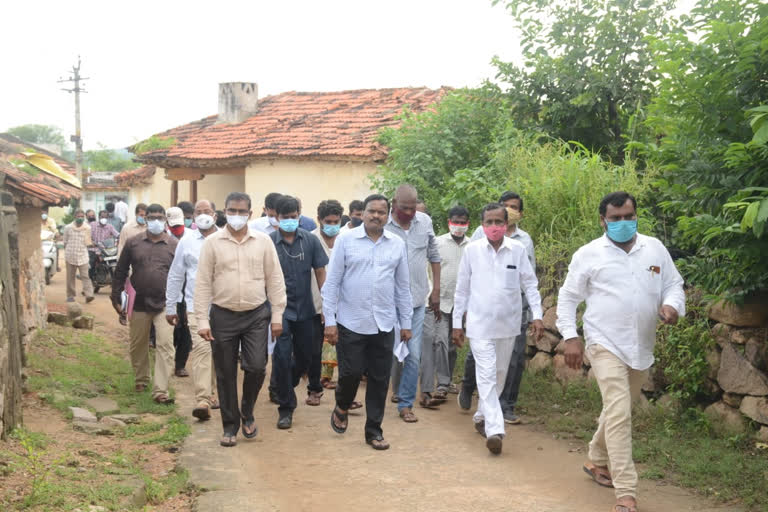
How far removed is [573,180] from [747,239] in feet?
13.4

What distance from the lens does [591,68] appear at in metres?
13.2

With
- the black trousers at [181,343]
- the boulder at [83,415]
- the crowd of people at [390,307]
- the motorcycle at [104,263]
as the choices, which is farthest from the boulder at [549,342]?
the motorcycle at [104,263]

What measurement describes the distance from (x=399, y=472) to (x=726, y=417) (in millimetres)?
2732

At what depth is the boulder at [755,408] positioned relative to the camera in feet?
22.3

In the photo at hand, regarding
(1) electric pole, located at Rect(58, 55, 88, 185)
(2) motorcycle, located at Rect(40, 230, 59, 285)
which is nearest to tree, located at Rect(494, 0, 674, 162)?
(2) motorcycle, located at Rect(40, 230, 59, 285)

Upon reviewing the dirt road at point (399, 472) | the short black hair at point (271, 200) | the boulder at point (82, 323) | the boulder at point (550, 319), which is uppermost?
the short black hair at point (271, 200)

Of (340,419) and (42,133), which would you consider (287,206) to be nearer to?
(340,419)

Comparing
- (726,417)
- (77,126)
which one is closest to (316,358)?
(726,417)

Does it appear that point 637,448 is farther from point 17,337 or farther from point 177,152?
point 177,152

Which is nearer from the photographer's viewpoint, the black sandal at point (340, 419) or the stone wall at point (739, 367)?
the stone wall at point (739, 367)

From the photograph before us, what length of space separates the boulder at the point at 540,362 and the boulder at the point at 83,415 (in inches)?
187

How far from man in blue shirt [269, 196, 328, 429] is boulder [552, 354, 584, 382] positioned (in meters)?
2.79

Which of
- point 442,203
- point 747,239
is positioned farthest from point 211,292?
point 442,203

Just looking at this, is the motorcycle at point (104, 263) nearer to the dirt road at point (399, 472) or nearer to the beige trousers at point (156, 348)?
the beige trousers at point (156, 348)
